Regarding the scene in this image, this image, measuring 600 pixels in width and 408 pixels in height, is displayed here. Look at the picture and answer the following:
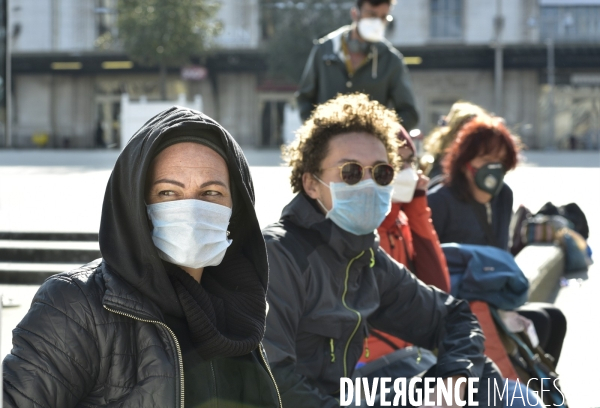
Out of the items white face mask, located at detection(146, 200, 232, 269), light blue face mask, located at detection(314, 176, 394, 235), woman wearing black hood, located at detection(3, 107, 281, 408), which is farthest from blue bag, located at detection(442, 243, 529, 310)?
white face mask, located at detection(146, 200, 232, 269)

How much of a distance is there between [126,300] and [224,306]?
1.17 ft

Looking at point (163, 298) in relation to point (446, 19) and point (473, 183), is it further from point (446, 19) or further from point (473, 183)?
point (446, 19)

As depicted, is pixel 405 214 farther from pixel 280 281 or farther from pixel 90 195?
pixel 90 195

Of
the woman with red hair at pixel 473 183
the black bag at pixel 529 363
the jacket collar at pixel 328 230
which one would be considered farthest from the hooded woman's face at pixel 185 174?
the woman with red hair at pixel 473 183

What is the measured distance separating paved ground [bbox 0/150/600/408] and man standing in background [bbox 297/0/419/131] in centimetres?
133

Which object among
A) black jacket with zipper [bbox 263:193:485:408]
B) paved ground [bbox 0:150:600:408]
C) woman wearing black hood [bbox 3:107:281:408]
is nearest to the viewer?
woman wearing black hood [bbox 3:107:281:408]

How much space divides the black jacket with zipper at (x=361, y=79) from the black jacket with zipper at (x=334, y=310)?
286 cm

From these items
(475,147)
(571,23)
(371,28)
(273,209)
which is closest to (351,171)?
(475,147)

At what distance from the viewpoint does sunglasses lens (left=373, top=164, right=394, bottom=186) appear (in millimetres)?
3242

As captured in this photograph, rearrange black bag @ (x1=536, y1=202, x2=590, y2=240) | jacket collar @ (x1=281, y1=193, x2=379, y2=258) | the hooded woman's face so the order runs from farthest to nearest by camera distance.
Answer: black bag @ (x1=536, y1=202, x2=590, y2=240)
jacket collar @ (x1=281, y1=193, x2=379, y2=258)
the hooded woman's face

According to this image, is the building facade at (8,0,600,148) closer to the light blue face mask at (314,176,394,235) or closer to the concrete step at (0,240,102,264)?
the concrete step at (0,240,102,264)

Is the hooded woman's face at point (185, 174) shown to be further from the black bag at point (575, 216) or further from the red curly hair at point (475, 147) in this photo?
the black bag at point (575, 216)

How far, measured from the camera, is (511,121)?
133 ft

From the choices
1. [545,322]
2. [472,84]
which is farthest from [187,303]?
[472,84]
